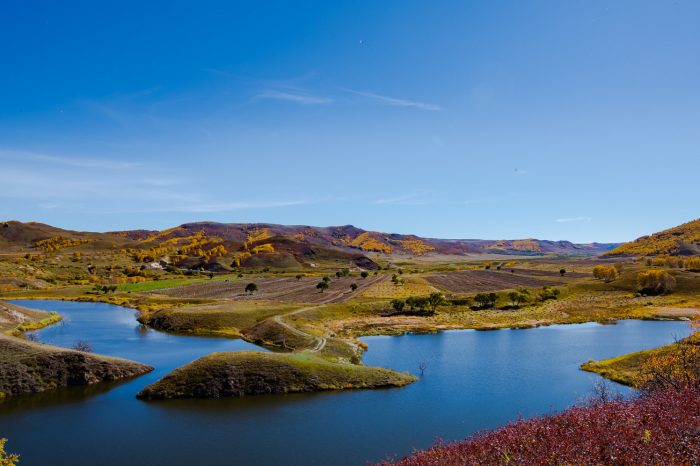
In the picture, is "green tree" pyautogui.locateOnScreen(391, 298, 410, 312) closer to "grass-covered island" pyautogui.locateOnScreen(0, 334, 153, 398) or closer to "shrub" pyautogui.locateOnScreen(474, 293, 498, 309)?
"shrub" pyautogui.locateOnScreen(474, 293, 498, 309)

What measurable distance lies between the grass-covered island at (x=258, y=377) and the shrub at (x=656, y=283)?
127 metres

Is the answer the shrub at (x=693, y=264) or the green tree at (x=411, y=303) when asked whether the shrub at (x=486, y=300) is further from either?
the shrub at (x=693, y=264)

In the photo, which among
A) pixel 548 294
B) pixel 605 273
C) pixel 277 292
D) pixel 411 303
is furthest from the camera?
pixel 605 273

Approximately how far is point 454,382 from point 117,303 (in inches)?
5207

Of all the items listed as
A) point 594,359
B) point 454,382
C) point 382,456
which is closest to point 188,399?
point 382,456

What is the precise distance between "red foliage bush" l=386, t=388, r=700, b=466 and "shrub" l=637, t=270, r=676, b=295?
140197 mm

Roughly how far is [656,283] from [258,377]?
147 metres

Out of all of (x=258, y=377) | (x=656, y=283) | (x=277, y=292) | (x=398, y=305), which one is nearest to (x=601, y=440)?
(x=258, y=377)

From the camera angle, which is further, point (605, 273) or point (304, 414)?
point (605, 273)

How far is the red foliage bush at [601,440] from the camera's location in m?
21.7

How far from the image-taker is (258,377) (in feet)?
197

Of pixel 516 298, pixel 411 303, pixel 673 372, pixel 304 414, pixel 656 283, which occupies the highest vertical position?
pixel 656 283

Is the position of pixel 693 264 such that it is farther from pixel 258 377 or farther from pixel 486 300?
pixel 258 377

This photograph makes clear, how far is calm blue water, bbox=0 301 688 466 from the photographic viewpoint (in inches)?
1606
